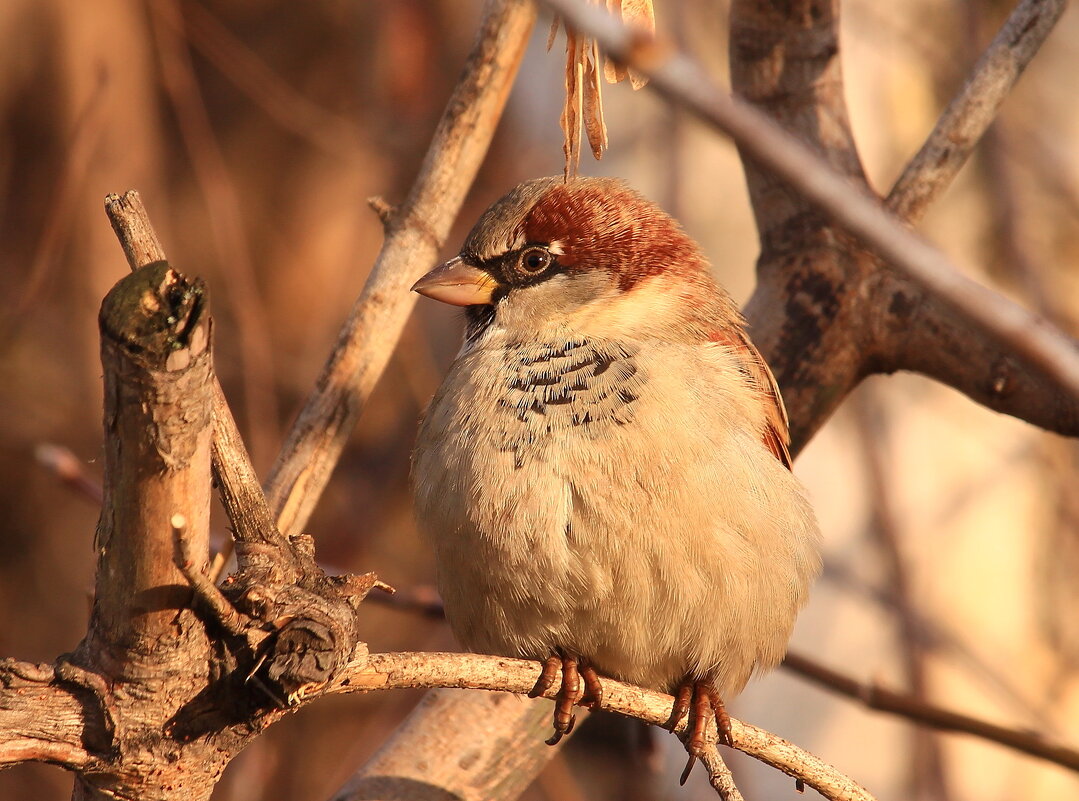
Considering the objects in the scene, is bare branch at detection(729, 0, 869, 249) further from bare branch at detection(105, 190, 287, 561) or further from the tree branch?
the tree branch

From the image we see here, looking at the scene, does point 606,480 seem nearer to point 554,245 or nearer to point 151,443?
point 554,245

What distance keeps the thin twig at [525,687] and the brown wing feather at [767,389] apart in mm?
583

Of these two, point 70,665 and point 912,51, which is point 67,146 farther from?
point 70,665

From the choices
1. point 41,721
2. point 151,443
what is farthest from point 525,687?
point 151,443

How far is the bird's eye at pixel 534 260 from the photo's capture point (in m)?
2.64

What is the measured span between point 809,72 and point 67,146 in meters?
3.24

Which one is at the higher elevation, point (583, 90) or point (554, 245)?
point (583, 90)

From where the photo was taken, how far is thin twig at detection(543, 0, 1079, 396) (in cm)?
79

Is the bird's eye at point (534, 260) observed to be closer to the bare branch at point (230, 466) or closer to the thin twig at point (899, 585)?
the bare branch at point (230, 466)

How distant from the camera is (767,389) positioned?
2.53m

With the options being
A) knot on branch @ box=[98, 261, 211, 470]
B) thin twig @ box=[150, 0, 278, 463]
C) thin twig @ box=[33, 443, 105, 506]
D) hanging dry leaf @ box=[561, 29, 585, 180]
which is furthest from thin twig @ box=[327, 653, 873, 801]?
thin twig @ box=[150, 0, 278, 463]

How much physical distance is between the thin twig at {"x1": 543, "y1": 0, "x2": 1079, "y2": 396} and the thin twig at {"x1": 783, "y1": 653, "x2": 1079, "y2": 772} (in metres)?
1.91

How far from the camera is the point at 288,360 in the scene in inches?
213

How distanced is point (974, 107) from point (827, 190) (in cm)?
206
